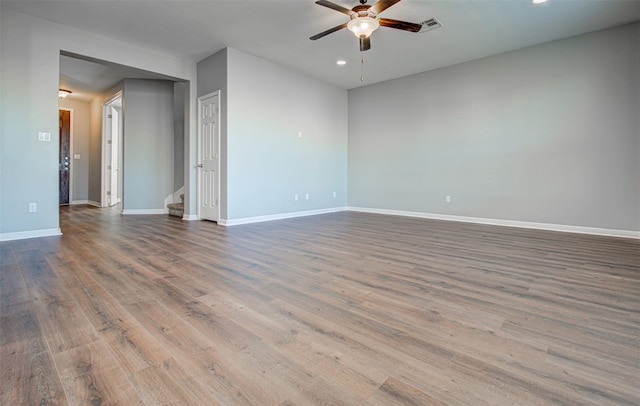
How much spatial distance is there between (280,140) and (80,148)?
607 cm

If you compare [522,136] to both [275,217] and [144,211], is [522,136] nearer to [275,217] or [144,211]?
[275,217]

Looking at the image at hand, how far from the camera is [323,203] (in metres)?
6.54

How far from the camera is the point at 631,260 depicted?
281 cm

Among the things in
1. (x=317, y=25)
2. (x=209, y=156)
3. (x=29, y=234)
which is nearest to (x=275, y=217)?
(x=209, y=156)

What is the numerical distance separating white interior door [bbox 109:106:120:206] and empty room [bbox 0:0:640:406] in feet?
0.36

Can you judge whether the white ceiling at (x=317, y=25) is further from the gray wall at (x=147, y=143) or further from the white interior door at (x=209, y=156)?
the gray wall at (x=147, y=143)

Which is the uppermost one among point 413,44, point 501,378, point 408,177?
point 413,44

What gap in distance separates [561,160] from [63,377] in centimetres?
567

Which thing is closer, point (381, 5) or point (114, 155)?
point (381, 5)

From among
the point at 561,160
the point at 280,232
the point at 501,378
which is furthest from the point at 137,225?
the point at 561,160

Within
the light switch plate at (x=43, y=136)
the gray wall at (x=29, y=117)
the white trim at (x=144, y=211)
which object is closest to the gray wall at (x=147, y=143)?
the white trim at (x=144, y=211)

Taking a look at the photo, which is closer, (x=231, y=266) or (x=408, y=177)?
(x=231, y=266)

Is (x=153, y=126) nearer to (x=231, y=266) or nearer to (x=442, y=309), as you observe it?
(x=231, y=266)

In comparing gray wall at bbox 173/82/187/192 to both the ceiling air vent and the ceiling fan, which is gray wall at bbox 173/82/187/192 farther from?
the ceiling air vent
